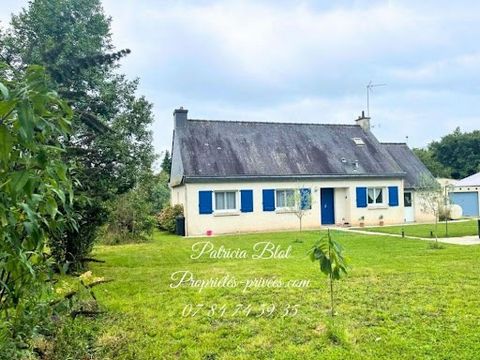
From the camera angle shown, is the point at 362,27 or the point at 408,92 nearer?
the point at 362,27

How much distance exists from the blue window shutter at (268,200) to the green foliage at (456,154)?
1067 inches

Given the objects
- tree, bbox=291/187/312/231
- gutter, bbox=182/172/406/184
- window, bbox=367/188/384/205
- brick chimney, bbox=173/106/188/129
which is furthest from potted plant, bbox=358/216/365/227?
brick chimney, bbox=173/106/188/129

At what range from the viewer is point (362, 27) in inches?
559

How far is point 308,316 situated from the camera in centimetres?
510

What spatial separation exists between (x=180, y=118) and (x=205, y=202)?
15.4ft

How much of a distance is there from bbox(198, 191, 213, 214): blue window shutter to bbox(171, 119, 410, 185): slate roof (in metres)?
0.79

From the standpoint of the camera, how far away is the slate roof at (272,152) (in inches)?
757

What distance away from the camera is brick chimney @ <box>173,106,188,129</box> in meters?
20.3

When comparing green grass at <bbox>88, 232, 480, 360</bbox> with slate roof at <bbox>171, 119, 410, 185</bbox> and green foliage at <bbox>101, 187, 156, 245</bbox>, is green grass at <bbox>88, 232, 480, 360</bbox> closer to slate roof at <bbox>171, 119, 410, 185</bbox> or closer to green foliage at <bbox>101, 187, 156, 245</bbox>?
green foliage at <bbox>101, 187, 156, 245</bbox>

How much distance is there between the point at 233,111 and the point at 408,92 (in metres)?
11.2

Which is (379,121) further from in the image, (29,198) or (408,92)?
(29,198)

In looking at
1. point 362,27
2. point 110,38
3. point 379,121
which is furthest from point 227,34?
point 379,121

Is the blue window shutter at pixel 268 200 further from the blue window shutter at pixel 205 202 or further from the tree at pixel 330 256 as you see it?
the tree at pixel 330 256

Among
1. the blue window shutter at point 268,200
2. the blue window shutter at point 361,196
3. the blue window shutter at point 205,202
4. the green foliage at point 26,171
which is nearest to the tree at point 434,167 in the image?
the blue window shutter at point 361,196
